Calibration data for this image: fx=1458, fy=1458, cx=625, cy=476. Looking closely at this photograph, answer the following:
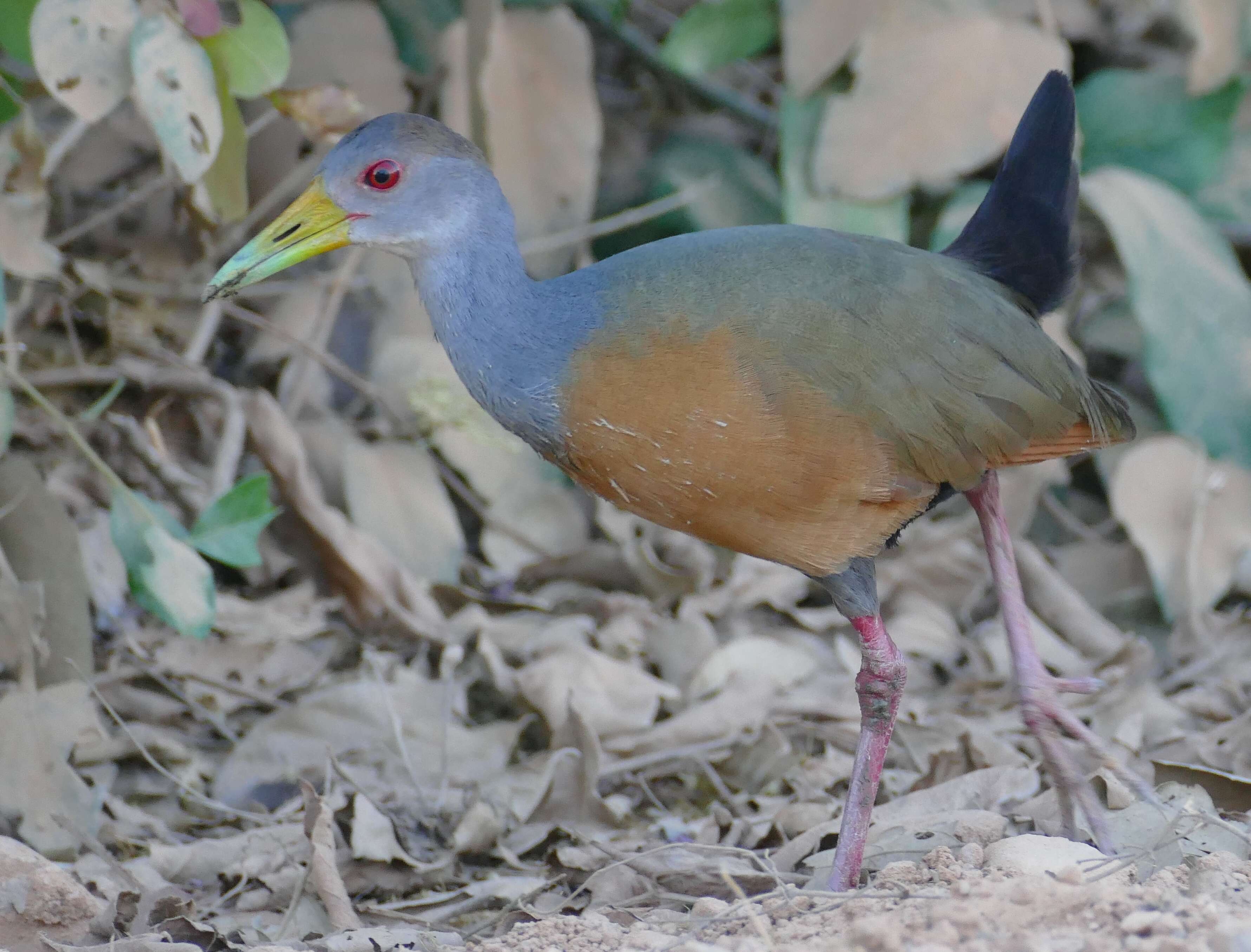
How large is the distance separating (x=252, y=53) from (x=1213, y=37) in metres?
3.28

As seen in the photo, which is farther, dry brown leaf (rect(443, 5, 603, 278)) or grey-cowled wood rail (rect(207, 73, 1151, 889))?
dry brown leaf (rect(443, 5, 603, 278))

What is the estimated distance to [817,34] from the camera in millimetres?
4828

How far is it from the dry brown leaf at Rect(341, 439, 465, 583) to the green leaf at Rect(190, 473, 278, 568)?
1132mm

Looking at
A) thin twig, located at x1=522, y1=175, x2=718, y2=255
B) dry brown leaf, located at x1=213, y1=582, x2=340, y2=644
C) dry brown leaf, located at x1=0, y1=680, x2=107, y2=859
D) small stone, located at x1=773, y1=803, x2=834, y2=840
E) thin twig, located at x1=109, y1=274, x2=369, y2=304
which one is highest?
thin twig, located at x1=522, y1=175, x2=718, y2=255

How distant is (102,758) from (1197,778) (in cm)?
263

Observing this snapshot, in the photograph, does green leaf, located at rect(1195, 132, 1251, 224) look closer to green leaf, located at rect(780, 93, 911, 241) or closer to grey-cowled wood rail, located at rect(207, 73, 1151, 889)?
green leaf, located at rect(780, 93, 911, 241)

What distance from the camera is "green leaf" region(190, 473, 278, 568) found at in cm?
347

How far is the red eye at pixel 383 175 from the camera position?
122 inches

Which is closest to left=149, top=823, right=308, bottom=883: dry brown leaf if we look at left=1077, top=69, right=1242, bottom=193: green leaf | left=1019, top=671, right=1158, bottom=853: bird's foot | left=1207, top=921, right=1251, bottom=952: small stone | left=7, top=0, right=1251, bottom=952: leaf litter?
left=7, top=0, right=1251, bottom=952: leaf litter

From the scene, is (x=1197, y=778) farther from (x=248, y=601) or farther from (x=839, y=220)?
(x=248, y=601)

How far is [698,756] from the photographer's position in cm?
388

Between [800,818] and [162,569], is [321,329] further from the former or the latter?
[800,818]

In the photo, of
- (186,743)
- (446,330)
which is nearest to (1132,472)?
(446,330)

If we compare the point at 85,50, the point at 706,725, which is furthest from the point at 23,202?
the point at 706,725
